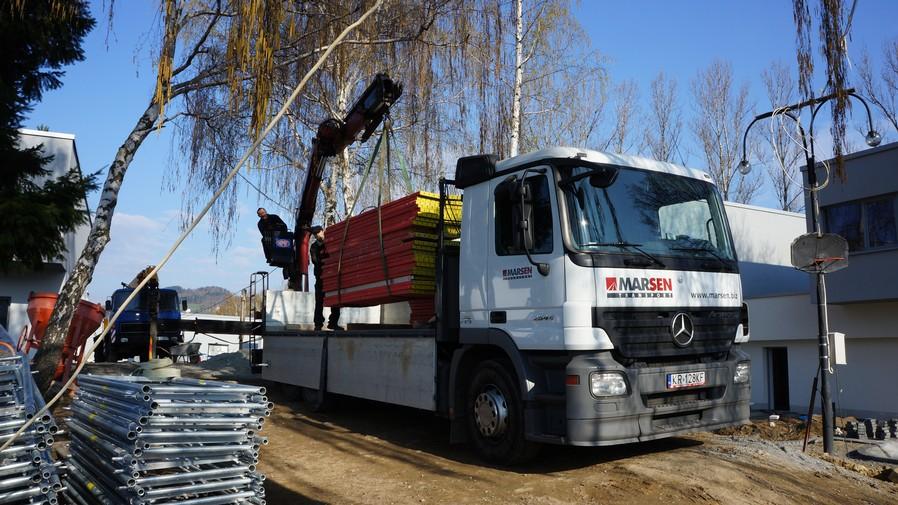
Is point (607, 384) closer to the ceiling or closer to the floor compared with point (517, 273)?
closer to the floor

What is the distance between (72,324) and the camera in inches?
404

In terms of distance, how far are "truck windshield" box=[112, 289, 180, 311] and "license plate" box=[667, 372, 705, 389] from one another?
1666 cm

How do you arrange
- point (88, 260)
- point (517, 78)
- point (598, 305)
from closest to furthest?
point (598, 305) → point (88, 260) → point (517, 78)

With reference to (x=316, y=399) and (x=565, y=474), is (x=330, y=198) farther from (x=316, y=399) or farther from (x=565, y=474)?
(x=565, y=474)

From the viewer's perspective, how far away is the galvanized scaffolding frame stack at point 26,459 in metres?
3.85

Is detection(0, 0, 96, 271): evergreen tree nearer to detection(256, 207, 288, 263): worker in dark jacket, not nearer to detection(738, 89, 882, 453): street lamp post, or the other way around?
detection(256, 207, 288, 263): worker in dark jacket

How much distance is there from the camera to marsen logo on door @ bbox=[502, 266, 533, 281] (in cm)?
645

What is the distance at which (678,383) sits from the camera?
6.24 meters

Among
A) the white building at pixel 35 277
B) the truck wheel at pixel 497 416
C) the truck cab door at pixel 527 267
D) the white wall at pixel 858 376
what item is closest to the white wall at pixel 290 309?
the truck wheel at pixel 497 416

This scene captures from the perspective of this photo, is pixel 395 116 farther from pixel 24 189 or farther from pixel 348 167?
pixel 24 189

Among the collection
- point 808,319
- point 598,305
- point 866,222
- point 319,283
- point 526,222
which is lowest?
point 808,319

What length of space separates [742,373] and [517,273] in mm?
2561

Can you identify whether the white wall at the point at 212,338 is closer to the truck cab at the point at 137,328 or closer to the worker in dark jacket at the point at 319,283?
the truck cab at the point at 137,328

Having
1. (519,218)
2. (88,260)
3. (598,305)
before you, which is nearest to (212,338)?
(88,260)
